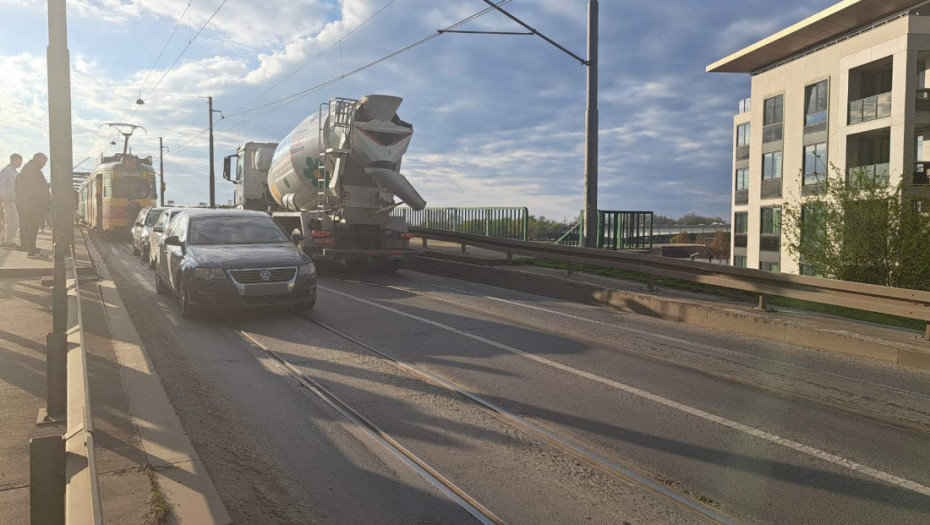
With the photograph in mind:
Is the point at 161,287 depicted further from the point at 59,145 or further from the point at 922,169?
the point at 922,169

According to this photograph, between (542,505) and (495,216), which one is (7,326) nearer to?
(542,505)

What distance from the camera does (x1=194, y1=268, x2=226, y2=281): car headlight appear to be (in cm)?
870

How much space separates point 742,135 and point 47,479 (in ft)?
181

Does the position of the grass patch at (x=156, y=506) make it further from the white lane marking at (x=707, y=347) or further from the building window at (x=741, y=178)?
the building window at (x=741, y=178)

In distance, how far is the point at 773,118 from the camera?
3709 cm

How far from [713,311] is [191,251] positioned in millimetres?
7833

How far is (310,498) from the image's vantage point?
11.9 ft

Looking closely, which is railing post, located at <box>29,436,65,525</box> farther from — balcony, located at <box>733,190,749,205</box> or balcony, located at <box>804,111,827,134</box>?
balcony, located at <box>733,190,749,205</box>

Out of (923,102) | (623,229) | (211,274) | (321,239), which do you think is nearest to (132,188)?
(321,239)

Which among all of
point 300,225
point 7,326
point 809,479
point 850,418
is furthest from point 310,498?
point 300,225

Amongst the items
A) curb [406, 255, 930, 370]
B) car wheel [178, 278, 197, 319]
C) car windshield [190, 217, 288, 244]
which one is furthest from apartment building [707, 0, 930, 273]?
car wheel [178, 278, 197, 319]

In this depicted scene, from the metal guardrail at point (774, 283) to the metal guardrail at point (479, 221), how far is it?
17.2ft

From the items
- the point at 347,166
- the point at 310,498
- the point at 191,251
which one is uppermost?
the point at 347,166

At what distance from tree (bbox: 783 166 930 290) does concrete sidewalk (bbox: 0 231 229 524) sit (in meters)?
11.5
